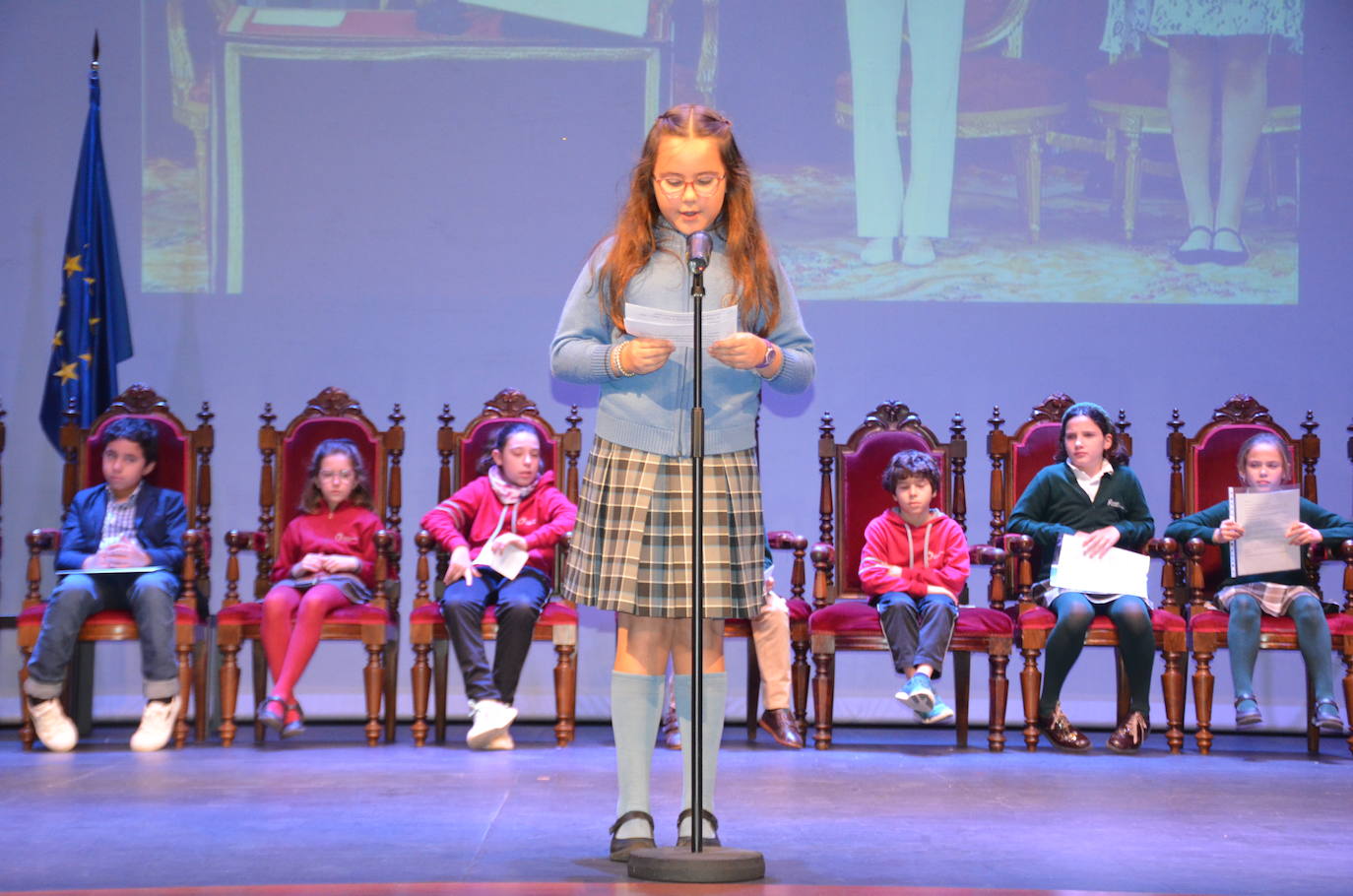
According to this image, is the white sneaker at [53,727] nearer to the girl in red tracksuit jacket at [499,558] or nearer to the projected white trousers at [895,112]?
the girl in red tracksuit jacket at [499,558]

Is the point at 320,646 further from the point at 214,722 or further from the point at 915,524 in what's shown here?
the point at 915,524

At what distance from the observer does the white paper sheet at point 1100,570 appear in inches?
186

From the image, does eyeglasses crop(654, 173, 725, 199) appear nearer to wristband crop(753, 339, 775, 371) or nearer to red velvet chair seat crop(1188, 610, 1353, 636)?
wristband crop(753, 339, 775, 371)

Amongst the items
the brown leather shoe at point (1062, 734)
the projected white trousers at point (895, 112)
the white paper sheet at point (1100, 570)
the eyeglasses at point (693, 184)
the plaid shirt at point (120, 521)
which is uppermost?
the projected white trousers at point (895, 112)

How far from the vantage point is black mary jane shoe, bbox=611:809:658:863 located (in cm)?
260

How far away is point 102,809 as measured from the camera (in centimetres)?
328

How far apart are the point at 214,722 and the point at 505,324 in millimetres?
1868

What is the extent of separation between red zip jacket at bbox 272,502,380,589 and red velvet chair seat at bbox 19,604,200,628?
0.34 metres

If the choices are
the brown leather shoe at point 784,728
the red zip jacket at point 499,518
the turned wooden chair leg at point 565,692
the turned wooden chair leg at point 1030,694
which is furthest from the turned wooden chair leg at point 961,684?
the red zip jacket at point 499,518

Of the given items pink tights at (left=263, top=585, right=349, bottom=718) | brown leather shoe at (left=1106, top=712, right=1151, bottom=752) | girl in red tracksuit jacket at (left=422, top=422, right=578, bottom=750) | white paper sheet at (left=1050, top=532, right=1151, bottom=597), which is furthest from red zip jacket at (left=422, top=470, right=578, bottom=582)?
brown leather shoe at (left=1106, top=712, right=1151, bottom=752)

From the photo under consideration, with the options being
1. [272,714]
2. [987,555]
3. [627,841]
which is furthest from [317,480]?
[627,841]

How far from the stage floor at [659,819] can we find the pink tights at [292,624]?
10.8 inches

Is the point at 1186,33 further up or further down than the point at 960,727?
further up

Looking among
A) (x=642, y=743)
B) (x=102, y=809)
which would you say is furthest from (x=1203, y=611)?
(x=102, y=809)
